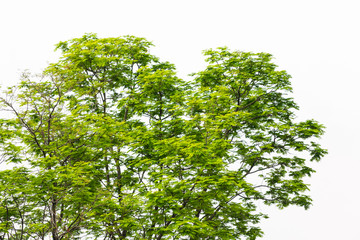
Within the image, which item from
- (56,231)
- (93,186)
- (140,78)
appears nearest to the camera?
(56,231)

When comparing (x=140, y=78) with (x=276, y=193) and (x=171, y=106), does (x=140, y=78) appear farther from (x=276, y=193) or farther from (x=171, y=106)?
(x=276, y=193)

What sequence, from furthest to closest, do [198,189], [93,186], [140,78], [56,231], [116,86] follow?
1. [116,86]
2. [140,78]
3. [93,186]
4. [198,189]
5. [56,231]

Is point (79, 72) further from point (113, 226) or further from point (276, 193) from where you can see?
point (276, 193)

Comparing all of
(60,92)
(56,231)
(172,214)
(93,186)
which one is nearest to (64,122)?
(60,92)

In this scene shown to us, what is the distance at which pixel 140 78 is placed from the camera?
16453mm

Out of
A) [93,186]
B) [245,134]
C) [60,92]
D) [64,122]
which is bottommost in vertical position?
[93,186]

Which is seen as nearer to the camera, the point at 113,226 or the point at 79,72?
the point at 113,226

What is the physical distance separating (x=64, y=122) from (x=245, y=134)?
333 inches

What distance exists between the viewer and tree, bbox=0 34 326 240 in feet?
42.3

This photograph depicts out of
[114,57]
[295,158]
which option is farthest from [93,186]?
[295,158]

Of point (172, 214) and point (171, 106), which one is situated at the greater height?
point (171, 106)

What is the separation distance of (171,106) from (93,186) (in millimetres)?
4627

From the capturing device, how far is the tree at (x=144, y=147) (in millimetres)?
12906

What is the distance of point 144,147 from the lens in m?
15.5
